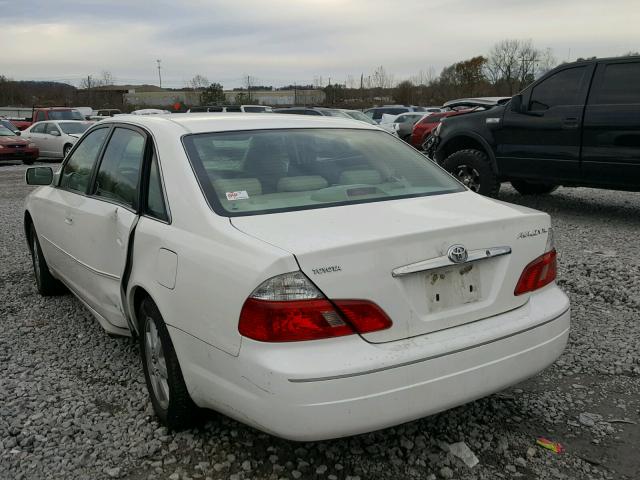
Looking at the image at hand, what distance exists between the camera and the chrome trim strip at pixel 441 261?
7.73 feet

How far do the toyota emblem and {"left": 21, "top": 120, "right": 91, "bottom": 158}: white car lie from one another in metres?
19.0

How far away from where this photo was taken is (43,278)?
200 inches

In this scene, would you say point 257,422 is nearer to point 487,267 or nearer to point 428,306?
point 428,306

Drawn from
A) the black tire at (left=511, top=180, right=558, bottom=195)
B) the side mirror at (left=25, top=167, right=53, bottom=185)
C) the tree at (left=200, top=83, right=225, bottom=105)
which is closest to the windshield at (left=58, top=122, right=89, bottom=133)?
the black tire at (left=511, top=180, right=558, bottom=195)

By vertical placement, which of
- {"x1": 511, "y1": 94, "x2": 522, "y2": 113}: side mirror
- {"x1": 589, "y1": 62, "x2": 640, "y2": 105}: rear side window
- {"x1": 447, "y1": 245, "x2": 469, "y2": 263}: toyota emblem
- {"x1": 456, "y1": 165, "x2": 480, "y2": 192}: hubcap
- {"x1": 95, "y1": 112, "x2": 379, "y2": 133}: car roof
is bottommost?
{"x1": 456, "y1": 165, "x2": 480, "y2": 192}: hubcap

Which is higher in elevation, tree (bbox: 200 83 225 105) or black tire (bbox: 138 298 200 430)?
tree (bbox: 200 83 225 105)

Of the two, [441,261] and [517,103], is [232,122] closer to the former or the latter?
[441,261]

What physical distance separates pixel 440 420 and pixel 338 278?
1.21 m

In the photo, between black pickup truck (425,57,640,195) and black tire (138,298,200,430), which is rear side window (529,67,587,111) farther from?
Result: black tire (138,298,200,430)

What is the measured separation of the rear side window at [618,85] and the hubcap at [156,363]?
252 inches

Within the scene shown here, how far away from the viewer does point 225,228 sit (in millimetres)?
2523

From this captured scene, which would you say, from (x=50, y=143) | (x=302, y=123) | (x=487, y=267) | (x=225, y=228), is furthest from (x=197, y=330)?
(x=50, y=143)

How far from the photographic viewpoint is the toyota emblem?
2443 mm

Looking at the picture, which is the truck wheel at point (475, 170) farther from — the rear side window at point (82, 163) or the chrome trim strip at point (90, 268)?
the chrome trim strip at point (90, 268)
